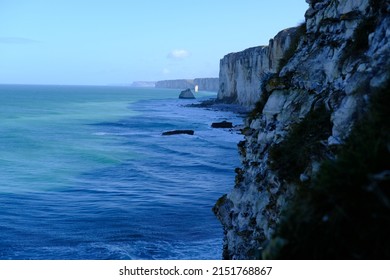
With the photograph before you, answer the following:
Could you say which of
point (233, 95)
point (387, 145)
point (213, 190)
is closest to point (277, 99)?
point (387, 145)

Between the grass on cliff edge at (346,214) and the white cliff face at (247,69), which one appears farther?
the white cliff face at (247,69)

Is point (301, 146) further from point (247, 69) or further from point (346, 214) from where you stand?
point (247, 69)

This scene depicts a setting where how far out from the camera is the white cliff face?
70169 millimetres

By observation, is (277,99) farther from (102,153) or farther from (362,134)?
(102,153)

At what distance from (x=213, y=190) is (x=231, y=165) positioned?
7827mm

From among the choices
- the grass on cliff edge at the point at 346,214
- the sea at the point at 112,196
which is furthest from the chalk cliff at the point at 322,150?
the sea at the point at 112,196

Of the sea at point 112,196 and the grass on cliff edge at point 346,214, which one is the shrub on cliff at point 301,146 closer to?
the grass on cliff edge at point 346,214

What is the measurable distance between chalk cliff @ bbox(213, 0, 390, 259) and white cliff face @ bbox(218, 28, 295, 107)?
5641 centimetres

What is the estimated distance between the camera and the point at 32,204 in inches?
828

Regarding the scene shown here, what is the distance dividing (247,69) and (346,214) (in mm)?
89246

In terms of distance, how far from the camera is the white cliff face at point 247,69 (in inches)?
2763

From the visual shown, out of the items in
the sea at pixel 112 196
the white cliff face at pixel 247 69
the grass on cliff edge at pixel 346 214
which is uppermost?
the white cliff face at pixel 247 69

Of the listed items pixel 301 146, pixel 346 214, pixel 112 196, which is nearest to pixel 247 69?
pixel 112 196

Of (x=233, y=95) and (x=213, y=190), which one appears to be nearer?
(x=213, y=190)
